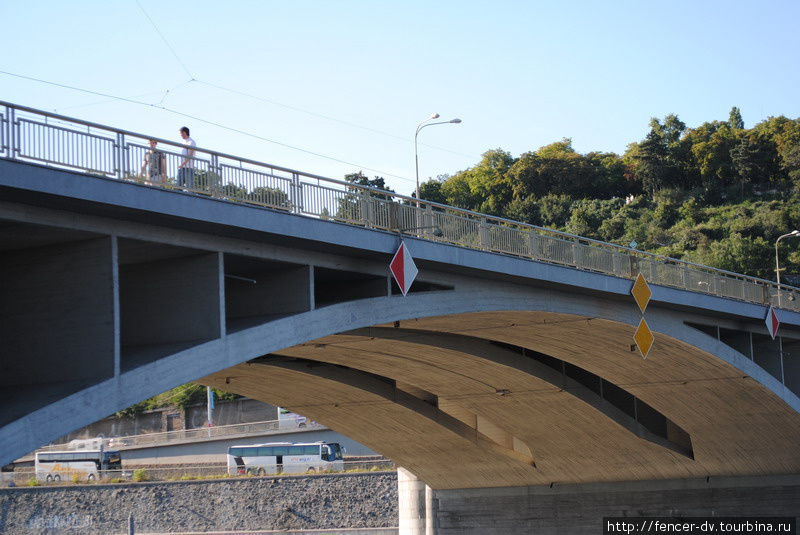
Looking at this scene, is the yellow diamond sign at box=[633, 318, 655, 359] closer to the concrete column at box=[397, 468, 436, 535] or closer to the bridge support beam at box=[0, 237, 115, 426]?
the bridge support beam at box=[0, 237, 115, 426]

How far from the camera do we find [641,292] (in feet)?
90.2

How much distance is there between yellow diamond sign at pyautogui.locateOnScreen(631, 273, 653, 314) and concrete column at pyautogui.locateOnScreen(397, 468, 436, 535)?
17781 millimetres

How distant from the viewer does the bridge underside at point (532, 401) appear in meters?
29.0

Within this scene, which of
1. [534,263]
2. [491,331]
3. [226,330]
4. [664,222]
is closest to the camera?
[226,330]

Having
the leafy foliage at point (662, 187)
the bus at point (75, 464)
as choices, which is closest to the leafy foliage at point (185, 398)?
the bus at point (75, 464)

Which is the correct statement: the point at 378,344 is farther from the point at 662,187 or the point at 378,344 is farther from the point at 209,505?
the point at 662,187

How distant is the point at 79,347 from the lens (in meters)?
14.0

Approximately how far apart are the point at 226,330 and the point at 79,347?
10.2 feet

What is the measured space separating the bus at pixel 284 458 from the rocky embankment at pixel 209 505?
3.40 metres

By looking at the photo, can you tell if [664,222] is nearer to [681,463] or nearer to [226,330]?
[681,463]

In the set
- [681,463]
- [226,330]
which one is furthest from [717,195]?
[226,330]

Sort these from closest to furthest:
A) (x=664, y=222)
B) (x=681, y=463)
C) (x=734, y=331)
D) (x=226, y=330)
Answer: (x=226, y=330) → (x=734, y=331) → (x=681, y=463) → (x=664, y=222)

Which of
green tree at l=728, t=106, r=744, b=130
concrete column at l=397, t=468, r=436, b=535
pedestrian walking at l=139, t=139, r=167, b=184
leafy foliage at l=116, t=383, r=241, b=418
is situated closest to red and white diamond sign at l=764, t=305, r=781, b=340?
concrete column at l=397, t=468, r=436, b=535

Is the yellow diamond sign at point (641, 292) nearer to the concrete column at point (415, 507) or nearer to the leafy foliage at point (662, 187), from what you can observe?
the concrete column at point (415, 507)
